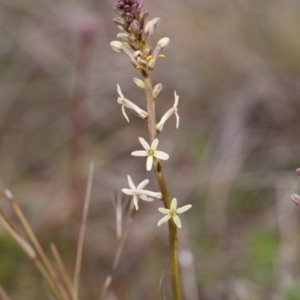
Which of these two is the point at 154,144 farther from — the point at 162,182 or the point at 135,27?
the point at 135,27

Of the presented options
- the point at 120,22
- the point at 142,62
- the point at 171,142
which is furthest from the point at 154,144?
the point at 171,142

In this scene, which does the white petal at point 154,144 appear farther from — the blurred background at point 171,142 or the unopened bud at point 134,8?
the blurred background at point 171,142

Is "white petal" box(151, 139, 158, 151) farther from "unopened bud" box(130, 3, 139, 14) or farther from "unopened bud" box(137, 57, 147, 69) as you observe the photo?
"unopened bud" box(130, 3, 139, 14)

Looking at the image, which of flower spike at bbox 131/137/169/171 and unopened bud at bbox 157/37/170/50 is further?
unopened bud at bbox 157/37/170/50

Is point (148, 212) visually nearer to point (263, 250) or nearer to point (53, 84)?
point (263, 250)

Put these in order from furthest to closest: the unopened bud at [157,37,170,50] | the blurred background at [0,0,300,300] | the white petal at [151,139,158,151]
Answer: the blurred background at [0,0,300,300] → the unopened bud at [157,37,170,50] → the white petal at [151,139,158,151]

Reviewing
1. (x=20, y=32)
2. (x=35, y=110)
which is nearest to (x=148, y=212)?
(x=35, y=110)

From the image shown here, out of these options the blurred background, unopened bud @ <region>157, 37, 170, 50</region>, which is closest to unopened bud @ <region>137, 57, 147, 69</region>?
unopened bud @ <region>157, 37, 170, 50</region>

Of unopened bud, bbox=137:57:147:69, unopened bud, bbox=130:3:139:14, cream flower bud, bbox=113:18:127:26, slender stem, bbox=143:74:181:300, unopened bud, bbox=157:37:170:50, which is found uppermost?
unopened bud, bbox=130:3:139:14
